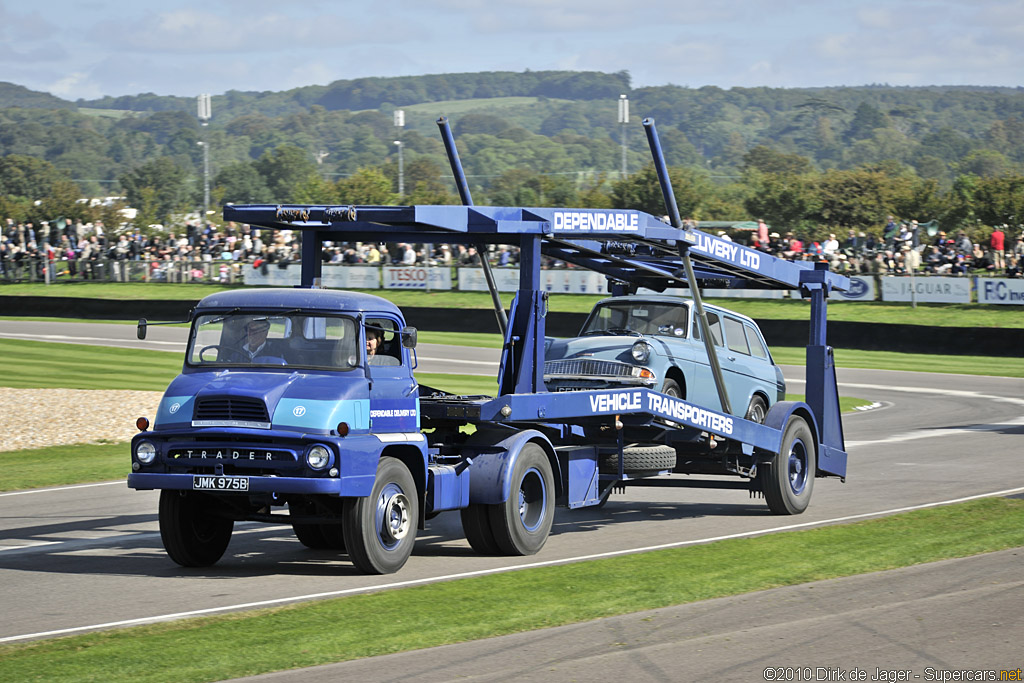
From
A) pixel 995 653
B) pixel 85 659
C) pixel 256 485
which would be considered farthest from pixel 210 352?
pixel 995 653

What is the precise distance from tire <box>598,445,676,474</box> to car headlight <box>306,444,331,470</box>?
3950 mm

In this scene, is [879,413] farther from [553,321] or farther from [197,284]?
[197,284]

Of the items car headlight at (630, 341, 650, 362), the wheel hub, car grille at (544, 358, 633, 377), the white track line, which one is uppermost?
car headlight at (630, 341, 650, 362)

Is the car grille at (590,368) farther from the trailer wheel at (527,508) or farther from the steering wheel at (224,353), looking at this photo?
the steering wheel at (224,353)

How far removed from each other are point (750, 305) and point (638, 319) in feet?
111

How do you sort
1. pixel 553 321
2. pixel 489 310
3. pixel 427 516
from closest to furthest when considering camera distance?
1. pixel 427 516
2. pixel 553 321
3. pixel 489 310

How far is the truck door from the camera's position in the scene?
10.6 metres

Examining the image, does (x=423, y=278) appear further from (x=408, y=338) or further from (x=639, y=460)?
(x=408, y=338)

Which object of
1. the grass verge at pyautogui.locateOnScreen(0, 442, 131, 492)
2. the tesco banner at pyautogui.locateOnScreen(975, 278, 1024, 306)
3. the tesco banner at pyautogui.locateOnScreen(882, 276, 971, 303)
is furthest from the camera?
the tesco banner at pyautogui.locateOnScreen(882, 276, 971, 303)

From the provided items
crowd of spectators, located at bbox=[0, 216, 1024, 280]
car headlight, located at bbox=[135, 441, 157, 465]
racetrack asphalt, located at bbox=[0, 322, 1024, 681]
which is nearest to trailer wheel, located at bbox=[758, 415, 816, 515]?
racetrack asphalt, located at bbox=[0, 322, 1024, 681]

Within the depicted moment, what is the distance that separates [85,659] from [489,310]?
1492 inches

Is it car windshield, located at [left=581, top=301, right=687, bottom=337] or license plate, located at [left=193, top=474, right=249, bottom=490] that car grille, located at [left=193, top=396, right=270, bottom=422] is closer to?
license plate, located at [left=193, top=474, right=249, bottom=490]

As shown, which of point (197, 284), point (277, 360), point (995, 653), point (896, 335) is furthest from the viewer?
point (197, 284)

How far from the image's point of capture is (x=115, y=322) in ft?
157
